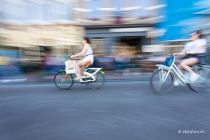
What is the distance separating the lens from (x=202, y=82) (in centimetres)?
496

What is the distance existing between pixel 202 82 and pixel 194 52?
0.94 m

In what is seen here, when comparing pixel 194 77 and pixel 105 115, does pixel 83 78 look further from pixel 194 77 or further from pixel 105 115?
pixel 194 77

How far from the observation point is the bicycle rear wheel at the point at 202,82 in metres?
4.80

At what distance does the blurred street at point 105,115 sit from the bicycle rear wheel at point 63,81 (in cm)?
44

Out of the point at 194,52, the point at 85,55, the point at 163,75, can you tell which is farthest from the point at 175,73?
the point at 85,55

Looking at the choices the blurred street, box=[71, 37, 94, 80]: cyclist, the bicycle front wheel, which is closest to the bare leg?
the bicycle front wheel

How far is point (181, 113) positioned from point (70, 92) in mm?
2917

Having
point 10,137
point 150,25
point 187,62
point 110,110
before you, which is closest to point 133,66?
point 150,25

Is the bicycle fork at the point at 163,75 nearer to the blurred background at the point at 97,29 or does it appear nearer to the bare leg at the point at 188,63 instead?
the bare leg at the point at 188,63

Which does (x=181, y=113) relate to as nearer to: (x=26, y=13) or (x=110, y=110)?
(x=110, y=110)

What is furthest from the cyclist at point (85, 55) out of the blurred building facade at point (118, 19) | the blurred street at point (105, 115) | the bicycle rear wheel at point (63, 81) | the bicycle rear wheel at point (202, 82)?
the blurred building facade at point (118, 19)

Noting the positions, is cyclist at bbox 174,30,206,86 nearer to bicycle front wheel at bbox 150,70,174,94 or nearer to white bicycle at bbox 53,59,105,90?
bicycle front wheel at bbox 150,70,174,94

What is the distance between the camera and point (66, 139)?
8.71 ft

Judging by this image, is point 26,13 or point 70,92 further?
point 26,13
